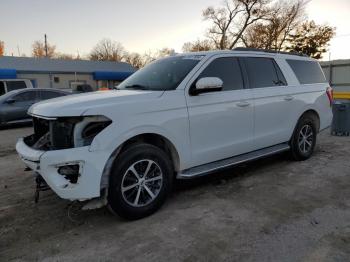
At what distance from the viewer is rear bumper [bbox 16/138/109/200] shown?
10.3 ft

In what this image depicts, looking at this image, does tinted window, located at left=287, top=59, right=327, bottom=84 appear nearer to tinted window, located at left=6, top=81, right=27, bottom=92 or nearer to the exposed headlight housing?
the exposed headlight housing

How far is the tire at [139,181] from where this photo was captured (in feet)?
11.2

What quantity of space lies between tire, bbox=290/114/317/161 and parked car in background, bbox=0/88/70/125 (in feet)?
A: 31.3

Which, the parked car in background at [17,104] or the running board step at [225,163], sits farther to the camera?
the parked car in background at [17,104]

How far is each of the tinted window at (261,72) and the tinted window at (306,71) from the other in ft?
2.09

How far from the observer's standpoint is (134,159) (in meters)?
3.52

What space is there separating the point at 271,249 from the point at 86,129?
85.2 inches

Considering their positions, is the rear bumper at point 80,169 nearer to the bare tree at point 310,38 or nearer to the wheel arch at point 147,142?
the wheel arch at point 147,142

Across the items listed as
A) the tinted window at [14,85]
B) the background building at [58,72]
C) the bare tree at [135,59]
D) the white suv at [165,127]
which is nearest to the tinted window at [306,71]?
the white suv at [165,127]

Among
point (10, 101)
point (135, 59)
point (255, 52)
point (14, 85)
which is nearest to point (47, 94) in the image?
point (10, 101)

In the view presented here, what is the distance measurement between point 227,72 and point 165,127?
4.76ft

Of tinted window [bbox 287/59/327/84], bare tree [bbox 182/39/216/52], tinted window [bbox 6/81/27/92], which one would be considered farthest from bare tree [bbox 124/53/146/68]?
tinted window [bbox 287/59/327/84]

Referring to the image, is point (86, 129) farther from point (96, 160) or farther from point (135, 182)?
point (135, 182)

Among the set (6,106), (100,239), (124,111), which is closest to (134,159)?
(124,111)
